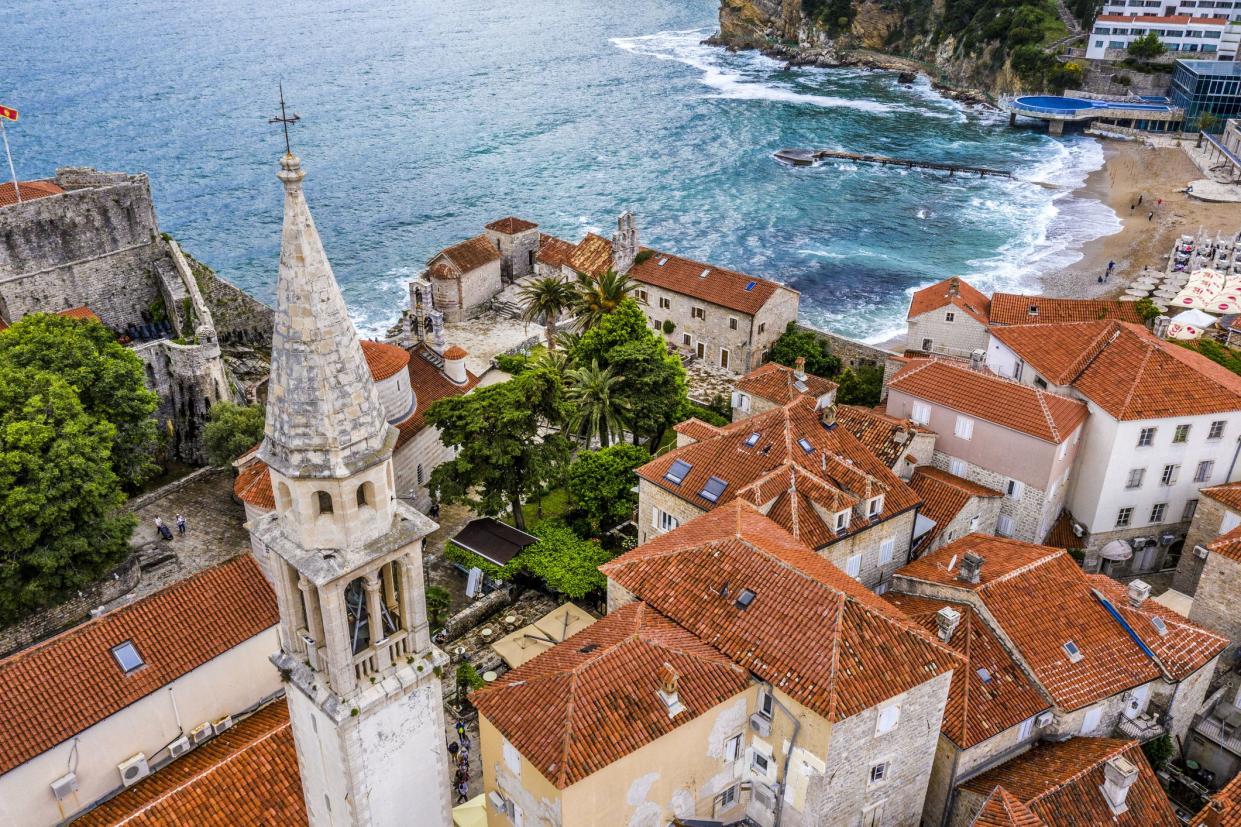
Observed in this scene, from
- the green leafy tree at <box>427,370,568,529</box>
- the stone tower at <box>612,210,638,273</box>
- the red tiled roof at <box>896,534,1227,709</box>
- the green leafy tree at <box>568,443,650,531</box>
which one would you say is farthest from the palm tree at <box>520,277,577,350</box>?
the red tiled roof at <box>896,534,1227,709</box>

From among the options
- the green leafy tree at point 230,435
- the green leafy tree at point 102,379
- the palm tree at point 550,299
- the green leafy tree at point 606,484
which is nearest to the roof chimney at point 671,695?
the green leafy tree at point 606,484

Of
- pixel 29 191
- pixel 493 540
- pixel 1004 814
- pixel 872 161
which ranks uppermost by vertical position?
pixel 29 191

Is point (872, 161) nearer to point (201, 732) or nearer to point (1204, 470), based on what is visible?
point (1204, 470)

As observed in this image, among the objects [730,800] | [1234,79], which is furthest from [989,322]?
[1234,79]

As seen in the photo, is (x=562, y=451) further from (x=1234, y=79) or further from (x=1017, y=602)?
(x=1234, y=79)

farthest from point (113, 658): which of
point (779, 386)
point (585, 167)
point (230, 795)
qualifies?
point (585, 167)

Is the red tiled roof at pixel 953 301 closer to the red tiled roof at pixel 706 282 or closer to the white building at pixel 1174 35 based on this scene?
the red tiled roof at pixel 706 282

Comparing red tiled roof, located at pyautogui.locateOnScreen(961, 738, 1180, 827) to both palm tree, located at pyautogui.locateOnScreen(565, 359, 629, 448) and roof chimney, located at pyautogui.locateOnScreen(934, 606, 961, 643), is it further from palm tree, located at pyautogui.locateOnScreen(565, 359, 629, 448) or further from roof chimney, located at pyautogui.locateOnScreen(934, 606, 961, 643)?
palm tree, located at pyautogui.locateOnScreen(565, 359, 629, 448)

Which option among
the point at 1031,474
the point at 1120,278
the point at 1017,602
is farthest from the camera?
the point at 1120,278
